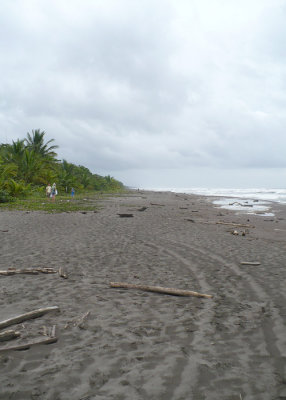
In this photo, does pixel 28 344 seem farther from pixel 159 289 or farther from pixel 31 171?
pixel 31 171

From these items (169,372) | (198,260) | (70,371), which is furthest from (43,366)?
(198,260)

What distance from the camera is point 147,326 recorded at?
3936 millimetres

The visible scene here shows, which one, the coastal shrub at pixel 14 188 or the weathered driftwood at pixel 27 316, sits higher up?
the coastal shrub at pixel 14 188

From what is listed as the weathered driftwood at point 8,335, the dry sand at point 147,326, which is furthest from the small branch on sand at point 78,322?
the weathered driftwood at point 8,335

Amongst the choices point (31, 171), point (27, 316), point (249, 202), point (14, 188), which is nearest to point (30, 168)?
point (31, 171)

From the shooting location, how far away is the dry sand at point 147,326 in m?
2.71

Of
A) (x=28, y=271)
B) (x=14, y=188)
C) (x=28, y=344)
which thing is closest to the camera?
(x=28, y=344)

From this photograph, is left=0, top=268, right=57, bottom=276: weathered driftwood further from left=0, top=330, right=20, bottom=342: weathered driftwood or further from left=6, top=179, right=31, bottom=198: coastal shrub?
left=6, top=179, right=31, bottom=198: coastal shrub

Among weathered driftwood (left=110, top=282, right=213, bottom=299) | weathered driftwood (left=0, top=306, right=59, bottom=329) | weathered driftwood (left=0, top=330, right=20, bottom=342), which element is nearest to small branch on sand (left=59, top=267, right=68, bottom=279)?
weathered driftwood (left=110, top=282, right=213, bottom=299)

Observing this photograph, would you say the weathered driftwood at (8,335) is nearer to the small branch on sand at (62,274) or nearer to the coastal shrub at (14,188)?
the small branch on sand at (62,274)

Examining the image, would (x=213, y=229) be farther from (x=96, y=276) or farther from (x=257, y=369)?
(x=257, y=369)

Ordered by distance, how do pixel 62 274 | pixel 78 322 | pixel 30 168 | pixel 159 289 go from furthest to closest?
pixel 30 168 → pixel 62 274 → pixel 159 289 → pixel 78 322

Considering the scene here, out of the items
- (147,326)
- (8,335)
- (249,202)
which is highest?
(249,202)

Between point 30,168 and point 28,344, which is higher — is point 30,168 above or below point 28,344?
above
